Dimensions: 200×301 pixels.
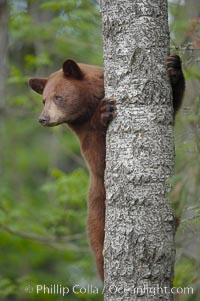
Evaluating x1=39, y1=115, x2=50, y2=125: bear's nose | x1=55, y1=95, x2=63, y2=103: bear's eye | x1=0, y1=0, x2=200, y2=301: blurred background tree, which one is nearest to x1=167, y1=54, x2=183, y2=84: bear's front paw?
x1=0, y1=0, x2=200, y2=301: blurred background tree

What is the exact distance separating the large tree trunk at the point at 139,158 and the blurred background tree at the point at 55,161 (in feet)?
0.72

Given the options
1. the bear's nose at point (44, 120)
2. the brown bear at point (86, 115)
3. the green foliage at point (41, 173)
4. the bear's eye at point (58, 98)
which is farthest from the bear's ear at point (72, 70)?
the green foliage at point (41, 173)

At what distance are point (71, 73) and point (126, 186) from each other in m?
1.79

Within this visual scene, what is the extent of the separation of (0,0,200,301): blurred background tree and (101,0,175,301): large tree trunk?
221mm

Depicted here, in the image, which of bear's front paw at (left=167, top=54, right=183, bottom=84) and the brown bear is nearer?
bear's front paw at (left=167, top=54, right=183, bottom=84)

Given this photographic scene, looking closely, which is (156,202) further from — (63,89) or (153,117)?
(63,89)

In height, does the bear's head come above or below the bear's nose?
above

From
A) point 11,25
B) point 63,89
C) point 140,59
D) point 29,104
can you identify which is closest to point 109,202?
point 140,59

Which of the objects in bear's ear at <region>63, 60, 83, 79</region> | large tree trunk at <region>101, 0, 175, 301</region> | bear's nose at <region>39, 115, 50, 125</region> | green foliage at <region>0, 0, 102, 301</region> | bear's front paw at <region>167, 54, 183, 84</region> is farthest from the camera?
green foliage at <region>0, 0, 102, 301</region>

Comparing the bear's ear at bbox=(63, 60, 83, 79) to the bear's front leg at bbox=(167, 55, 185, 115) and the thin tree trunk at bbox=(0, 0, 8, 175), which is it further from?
the thin tree trunk at bbox=(0, 0, 8, 175)

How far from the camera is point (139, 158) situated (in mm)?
4375

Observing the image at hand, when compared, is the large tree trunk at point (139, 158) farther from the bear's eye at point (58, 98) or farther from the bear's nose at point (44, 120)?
the bear's eye at point (58, 98)

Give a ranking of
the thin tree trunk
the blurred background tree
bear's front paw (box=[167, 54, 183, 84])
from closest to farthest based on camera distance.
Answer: bear's front paw (box=[167, 54, 183, 84]), the blurred background tree, the thin tree trunk

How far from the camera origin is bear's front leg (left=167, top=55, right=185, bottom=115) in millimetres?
4578
